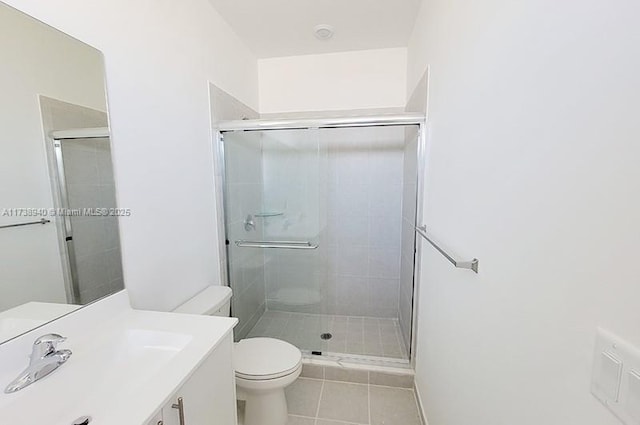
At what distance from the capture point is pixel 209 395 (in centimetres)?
92

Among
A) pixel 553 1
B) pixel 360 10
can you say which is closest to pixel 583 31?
pixel 553 1

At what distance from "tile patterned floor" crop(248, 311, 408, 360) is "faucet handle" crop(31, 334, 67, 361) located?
1590 mm

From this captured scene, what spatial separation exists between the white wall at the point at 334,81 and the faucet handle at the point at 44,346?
232 cm

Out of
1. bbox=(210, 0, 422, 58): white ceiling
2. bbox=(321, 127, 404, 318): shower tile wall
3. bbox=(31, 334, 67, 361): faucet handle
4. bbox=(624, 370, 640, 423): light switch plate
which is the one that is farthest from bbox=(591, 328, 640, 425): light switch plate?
bbox=(321, 127, 404, 318): shower tile wall

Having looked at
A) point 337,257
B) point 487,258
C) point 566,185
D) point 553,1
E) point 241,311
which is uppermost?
point 553,1

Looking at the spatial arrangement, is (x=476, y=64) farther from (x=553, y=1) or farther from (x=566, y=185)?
(x=566, y=185)

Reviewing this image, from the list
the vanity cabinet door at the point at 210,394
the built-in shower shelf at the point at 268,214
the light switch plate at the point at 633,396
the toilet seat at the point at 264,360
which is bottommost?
the toilet seat at the point at 264,360

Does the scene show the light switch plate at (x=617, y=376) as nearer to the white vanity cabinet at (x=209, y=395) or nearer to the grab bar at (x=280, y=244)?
the white vanity cabinet at (x=209, y=395)

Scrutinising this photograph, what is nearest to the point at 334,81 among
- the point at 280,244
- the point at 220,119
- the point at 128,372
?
the point at 220,119

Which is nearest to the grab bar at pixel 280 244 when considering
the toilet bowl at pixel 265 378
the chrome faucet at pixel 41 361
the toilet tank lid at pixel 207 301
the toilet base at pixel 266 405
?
the toilet tank lid at pixel 207 301

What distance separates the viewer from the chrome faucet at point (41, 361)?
2.35 ft

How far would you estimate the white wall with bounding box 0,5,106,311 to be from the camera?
2.51 ft

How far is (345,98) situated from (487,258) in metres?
2.07

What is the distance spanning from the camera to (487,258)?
2.71 ft
